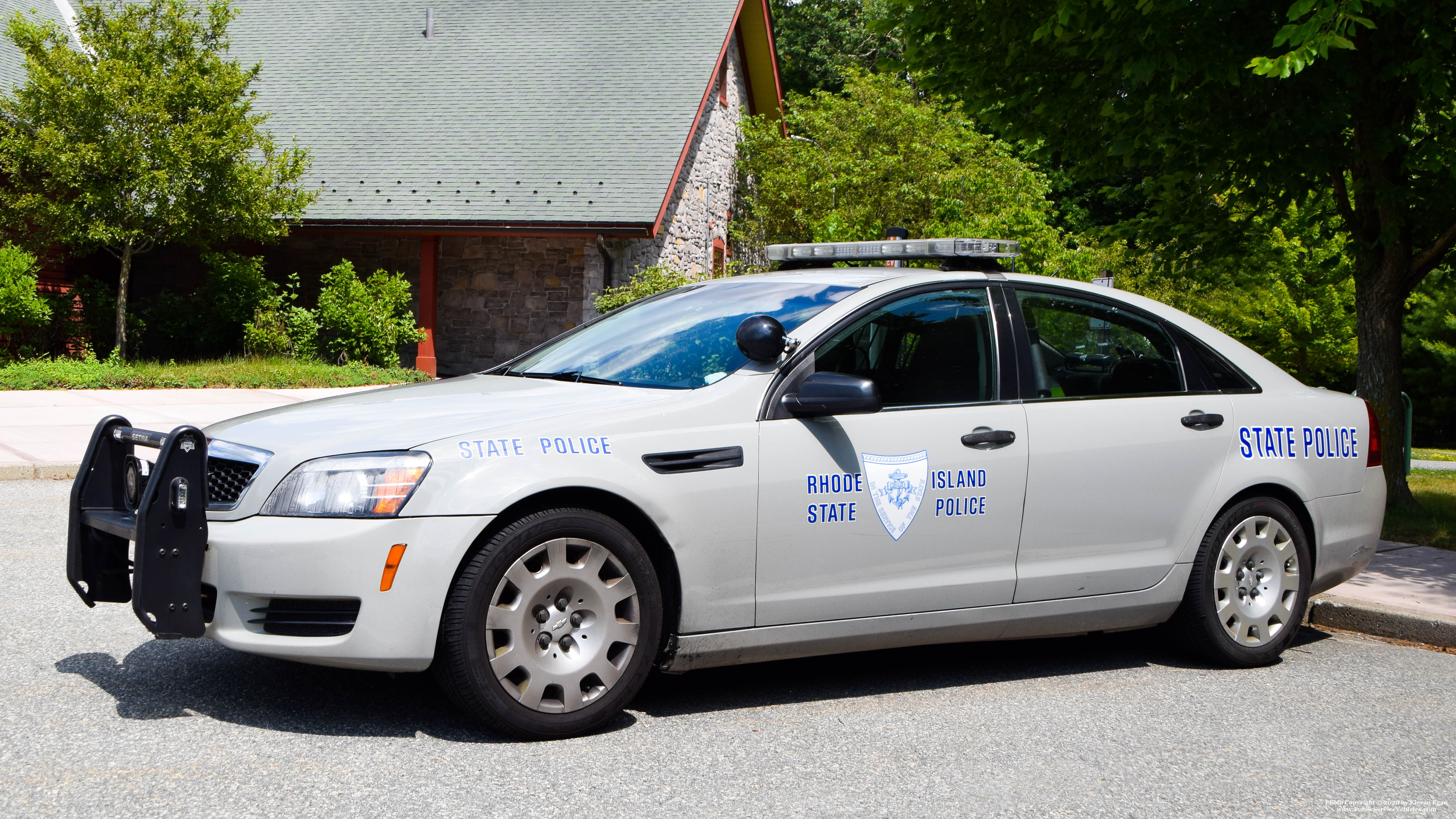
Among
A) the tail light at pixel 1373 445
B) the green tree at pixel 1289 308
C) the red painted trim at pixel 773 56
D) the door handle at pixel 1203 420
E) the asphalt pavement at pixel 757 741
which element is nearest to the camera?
the asphalt pavement at pixel 757 741

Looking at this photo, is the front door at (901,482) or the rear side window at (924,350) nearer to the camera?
the front door at (901,482)

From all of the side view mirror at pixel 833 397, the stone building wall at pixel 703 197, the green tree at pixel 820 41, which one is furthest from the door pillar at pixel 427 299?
the green tree at pixel 820 41

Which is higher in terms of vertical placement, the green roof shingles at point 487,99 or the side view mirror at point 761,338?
the green roof shingles at point 487,99

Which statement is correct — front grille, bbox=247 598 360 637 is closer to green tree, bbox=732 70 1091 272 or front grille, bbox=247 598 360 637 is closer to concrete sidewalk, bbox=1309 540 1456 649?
concrete sidewalk, bbox=1309 540 1456 649

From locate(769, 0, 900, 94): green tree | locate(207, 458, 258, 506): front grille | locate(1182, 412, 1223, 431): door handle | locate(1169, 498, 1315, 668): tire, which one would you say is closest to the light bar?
locate(1182, 412, 1223, 431): door handle

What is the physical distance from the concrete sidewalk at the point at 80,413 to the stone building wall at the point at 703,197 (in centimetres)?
577

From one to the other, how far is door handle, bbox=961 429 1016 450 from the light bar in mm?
766

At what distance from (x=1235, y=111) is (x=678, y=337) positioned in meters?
5.83

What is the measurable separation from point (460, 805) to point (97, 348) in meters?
20.8

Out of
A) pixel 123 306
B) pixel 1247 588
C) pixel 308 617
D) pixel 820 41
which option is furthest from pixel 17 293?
pixel 820 41

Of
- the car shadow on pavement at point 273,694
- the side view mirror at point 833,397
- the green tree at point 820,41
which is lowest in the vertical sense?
the car shadow on pavement at point 273,694

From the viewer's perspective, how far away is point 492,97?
2534 cm

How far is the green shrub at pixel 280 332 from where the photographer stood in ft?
72.2

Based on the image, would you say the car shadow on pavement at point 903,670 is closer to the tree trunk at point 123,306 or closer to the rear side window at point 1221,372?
the rear side window at point 1221,372
